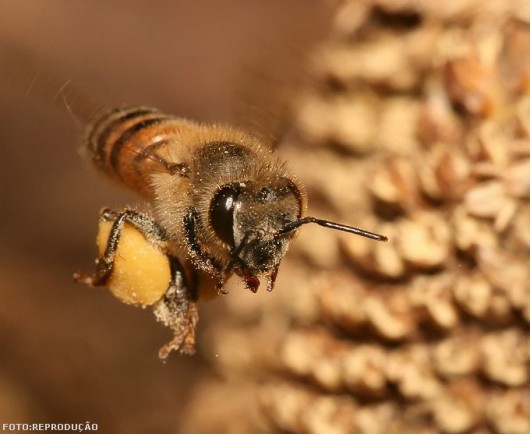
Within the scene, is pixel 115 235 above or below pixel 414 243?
below

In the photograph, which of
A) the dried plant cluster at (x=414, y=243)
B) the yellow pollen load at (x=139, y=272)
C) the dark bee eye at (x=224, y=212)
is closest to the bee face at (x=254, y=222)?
the dark bee eye at (x=224, y=212)

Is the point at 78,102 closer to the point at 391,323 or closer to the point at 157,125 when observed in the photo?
the point at 157,125

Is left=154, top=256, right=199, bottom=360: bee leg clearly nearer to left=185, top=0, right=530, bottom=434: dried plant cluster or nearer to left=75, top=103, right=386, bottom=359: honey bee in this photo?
left=75, top=103, right=386, bottom=359: honey bee

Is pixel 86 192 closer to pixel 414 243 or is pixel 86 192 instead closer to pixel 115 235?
pixel 115 235

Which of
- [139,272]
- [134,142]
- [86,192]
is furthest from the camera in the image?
[86,192]

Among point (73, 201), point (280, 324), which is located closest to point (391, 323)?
point (280, 324)

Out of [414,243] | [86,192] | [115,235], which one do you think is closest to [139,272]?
[115,235]
